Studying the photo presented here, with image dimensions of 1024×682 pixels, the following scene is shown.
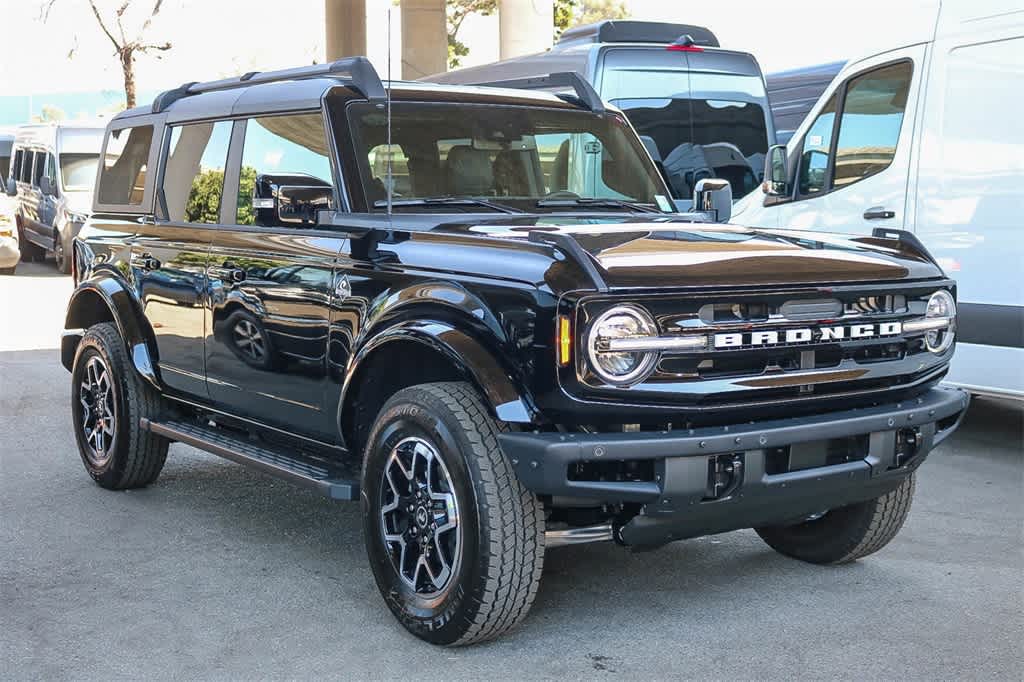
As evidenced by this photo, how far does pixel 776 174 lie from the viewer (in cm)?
869

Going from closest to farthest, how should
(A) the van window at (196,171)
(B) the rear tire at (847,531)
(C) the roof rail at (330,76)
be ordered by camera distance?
1. (B) the rear tire at (847,531)
2. (C) the roof rail at (330,76)
3. (A) the van window at (196,171)

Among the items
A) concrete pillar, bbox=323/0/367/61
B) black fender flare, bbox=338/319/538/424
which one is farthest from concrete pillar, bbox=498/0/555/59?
black fender flare, bbox=338/319/538/424

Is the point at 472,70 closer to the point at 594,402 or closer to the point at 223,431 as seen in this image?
the point at 223,431

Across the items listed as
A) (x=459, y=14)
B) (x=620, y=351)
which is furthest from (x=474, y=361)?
(x=459, y=14)

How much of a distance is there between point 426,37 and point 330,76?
29050 mm

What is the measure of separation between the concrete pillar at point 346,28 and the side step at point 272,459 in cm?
3403

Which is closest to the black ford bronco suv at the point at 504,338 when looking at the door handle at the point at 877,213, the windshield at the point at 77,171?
the door handle at the point at 877,213

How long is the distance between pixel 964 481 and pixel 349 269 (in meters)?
3.76

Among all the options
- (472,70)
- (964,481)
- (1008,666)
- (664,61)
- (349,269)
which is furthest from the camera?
(472,70)

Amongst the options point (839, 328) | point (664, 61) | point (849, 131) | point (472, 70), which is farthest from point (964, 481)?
point (472, 70)

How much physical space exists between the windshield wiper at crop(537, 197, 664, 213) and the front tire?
1285 mm

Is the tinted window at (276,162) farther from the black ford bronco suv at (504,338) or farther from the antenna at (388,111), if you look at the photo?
the antenna at (388,111)

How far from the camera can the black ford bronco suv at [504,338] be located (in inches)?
159

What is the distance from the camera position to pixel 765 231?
502 cm
